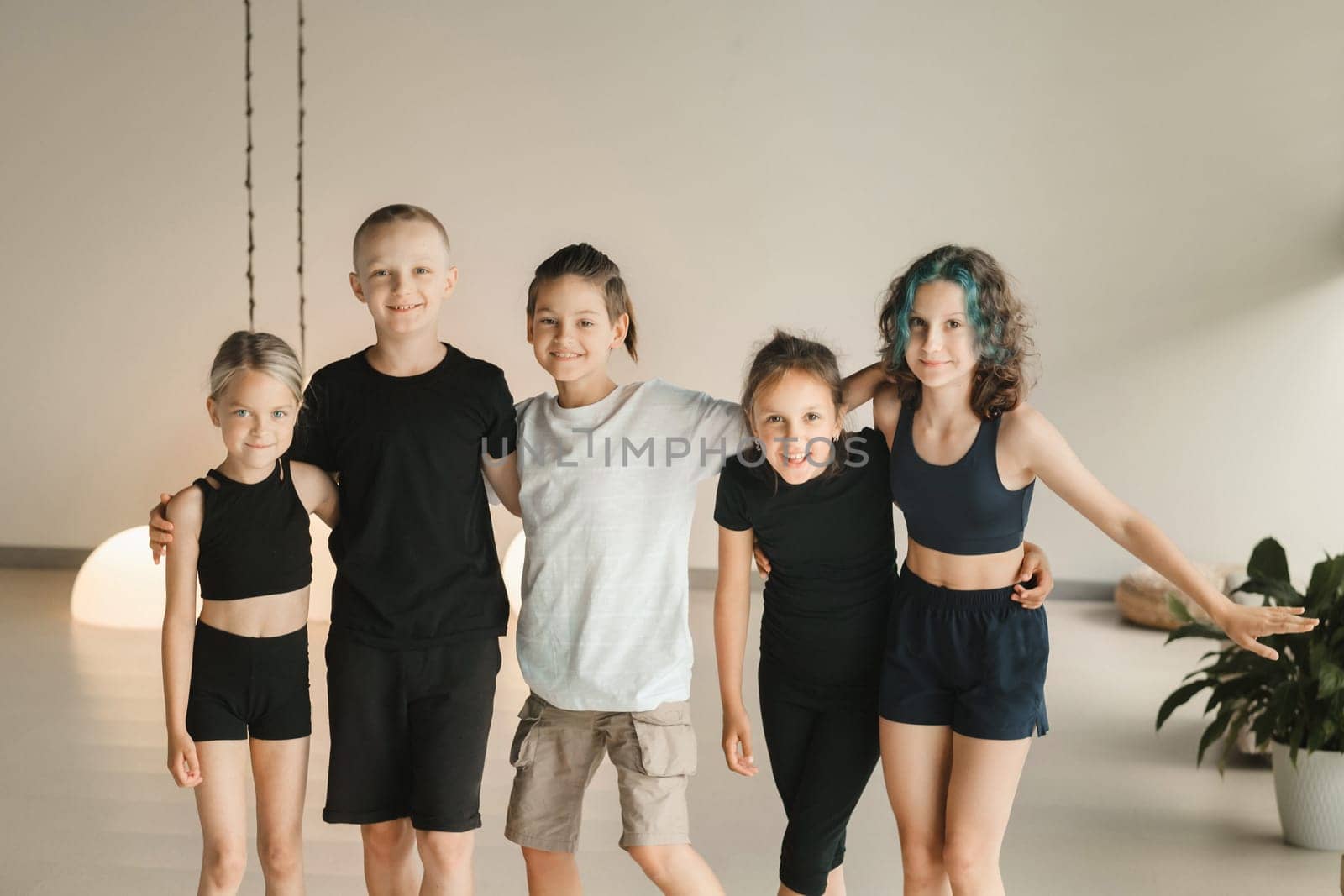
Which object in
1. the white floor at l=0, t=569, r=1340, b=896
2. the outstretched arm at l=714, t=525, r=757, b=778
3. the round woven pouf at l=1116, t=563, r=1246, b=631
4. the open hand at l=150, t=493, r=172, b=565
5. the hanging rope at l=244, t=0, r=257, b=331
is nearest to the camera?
the open hand at l=150, t=493, r=172, b=565

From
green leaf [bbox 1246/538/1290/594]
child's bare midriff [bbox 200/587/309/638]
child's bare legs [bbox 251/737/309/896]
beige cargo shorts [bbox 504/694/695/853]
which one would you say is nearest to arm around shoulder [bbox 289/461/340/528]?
child's bare midriff [bbox 200/587/309/638]

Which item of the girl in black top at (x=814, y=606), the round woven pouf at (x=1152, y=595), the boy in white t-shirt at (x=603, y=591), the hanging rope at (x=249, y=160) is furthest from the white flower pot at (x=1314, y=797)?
the hanging rope at (x=249, y=160)

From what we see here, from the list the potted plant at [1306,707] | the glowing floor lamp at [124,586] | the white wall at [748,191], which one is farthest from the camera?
the white wall at [748,191]

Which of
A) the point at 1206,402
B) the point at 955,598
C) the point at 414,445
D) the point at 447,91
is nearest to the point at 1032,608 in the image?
the point at 955,598

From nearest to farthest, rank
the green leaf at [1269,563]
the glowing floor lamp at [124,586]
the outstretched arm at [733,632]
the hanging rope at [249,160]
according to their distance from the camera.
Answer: the outstretched arm at [733,632] < the green leaf at [1269,563] < the hanging rope at [249,160] < the glowing floor lamp at [124,586]

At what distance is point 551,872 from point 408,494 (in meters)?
0.69

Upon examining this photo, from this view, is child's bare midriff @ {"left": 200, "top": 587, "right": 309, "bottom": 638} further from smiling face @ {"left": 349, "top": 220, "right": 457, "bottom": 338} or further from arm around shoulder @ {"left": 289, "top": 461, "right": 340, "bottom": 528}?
Answer: smiling face @ {"left": 349, "top": 220, "right": 457, "bottom": 338}

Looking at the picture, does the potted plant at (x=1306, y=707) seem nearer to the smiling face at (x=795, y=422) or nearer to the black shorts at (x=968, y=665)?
the black shorts at (x=968, y=665)

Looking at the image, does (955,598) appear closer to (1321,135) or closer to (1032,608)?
(1032,608)

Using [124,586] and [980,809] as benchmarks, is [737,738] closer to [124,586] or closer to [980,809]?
[980,809]

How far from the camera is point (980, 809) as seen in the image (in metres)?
2.00

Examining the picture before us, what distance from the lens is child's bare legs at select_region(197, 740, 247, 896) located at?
2049mm

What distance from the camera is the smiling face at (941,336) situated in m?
2.04

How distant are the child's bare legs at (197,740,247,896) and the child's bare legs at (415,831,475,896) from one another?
11.7 inches
